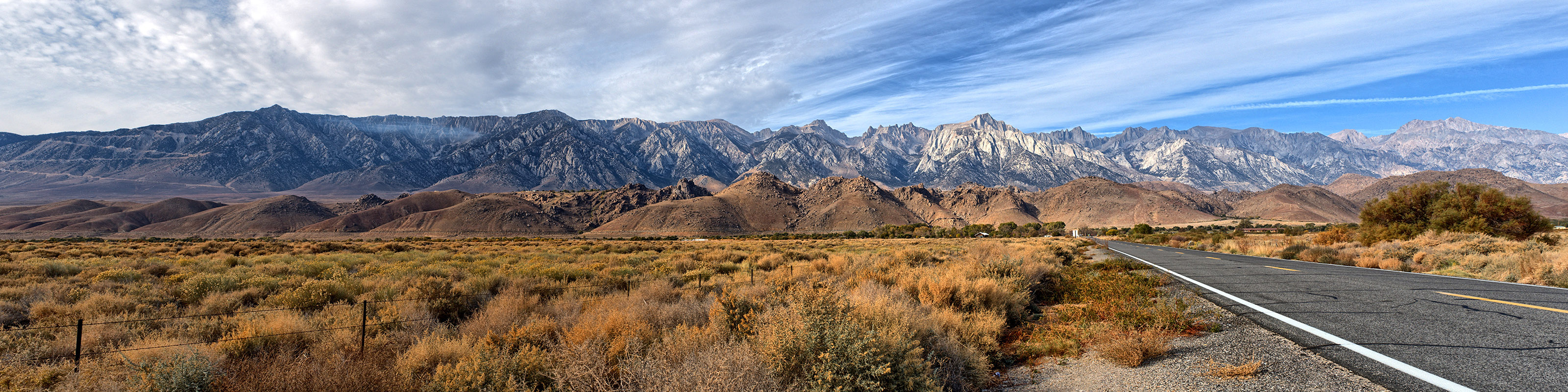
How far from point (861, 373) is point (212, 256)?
95.8ft

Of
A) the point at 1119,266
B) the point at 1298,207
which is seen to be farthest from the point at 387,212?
the point at 1298,207

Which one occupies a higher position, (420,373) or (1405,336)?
(1405,336)

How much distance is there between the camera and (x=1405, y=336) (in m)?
5.37

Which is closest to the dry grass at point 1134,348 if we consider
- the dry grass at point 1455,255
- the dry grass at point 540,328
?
the dry grass at point 540,328

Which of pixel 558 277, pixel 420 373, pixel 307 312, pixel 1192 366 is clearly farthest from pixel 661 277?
pixel 1192 366

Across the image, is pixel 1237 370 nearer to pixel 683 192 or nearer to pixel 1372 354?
pixel 1372 354

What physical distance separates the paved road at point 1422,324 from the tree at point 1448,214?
15.8 meters

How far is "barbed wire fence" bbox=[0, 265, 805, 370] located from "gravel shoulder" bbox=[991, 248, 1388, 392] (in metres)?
5.10

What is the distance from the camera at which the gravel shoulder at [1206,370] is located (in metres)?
4.50

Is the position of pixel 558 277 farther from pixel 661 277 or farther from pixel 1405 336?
pixel 1405 336

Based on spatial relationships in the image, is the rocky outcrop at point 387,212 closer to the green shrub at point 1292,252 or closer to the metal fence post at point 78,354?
the metal fence post at point 78,354

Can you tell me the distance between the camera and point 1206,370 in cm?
506

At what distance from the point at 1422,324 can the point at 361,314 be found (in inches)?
516

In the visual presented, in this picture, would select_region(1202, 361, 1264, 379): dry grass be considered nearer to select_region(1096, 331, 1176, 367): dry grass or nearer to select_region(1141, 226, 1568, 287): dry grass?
select_region(1096, 331, 1176, 367): dry grass
